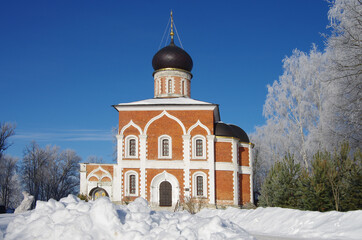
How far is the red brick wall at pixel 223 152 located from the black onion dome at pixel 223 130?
24.1 inches

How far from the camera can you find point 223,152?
23281mm

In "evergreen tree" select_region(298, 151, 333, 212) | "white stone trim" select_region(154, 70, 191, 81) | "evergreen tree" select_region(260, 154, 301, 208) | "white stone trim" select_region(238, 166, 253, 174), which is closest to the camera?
"evergreen tree" select_region(298, 151, 333, 212)

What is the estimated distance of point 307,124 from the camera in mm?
25594

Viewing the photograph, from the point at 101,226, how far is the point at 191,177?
16.6 meters

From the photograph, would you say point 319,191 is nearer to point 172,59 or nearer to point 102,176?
point 102,176

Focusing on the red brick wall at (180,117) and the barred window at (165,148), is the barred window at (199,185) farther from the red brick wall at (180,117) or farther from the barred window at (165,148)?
the red brick wall at (180,117)

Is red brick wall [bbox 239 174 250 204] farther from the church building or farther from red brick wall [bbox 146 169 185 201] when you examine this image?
red brick wall [bbox 146 169 185 201]

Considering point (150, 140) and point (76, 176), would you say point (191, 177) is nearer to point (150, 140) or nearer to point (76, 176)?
point (150, 140)

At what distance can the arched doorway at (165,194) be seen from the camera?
2278 centimetres

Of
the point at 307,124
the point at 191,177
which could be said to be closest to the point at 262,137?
the point at 307,124

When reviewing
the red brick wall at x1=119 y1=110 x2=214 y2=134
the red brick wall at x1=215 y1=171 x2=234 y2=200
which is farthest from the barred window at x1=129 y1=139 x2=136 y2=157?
the red brick wall at x1=215 y1=171 x2=234 y2=200

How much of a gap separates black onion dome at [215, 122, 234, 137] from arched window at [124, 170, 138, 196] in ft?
19.7

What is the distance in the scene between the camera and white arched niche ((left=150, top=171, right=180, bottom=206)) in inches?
891

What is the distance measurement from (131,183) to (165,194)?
90.7 inches
